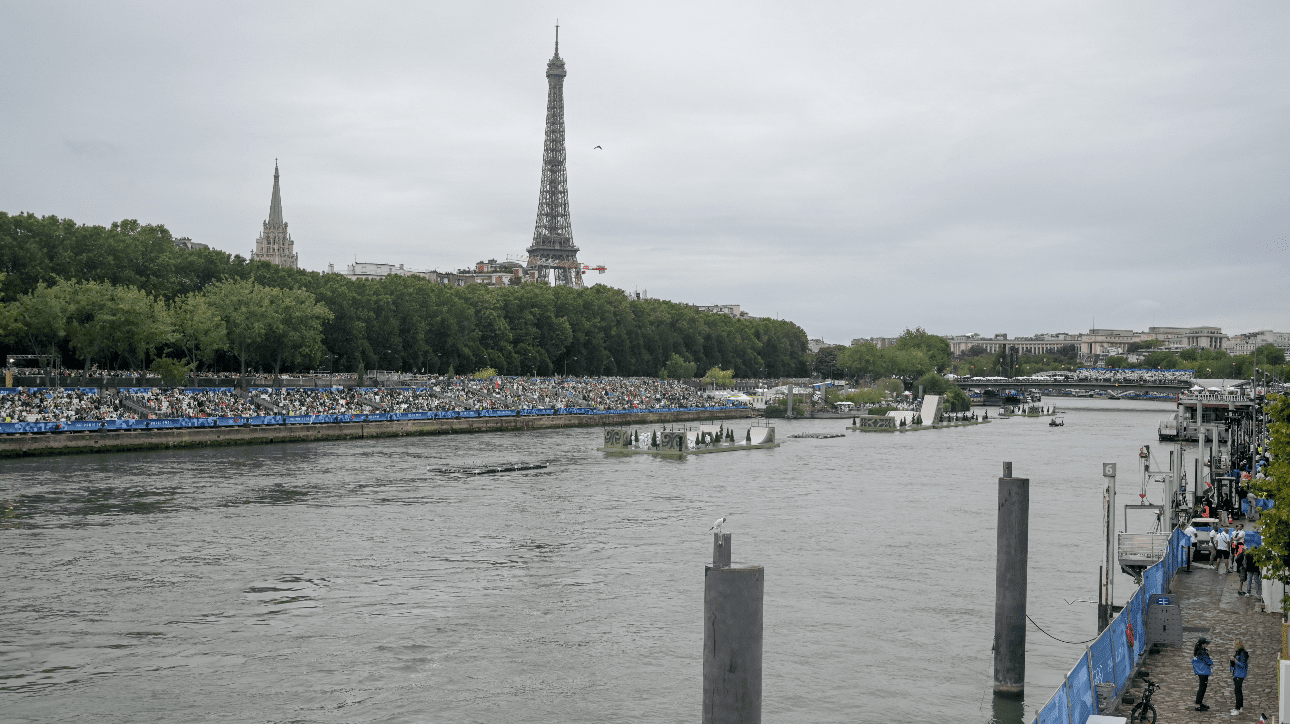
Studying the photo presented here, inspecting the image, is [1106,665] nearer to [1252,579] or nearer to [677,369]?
[1252,579]

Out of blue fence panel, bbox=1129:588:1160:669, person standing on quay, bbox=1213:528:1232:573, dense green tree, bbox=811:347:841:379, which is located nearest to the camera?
blue fence panel, bbox=1129:588:1160:669

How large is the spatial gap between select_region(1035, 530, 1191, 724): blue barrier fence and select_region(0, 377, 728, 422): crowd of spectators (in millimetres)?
51305

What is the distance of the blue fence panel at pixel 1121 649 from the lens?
53.1 ft

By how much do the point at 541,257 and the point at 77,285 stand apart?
117 m

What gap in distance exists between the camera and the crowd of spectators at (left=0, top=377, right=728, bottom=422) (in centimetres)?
5766

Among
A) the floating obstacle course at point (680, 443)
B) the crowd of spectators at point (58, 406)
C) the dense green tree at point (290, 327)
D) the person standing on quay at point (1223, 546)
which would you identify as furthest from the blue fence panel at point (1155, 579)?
the dense green tree at point (290, 327)

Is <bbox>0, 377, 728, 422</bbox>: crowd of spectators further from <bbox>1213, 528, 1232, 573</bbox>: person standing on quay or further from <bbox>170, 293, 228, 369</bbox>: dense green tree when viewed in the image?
<bbox>1213, 528, 1232, 573</bbox>: person standing on quay

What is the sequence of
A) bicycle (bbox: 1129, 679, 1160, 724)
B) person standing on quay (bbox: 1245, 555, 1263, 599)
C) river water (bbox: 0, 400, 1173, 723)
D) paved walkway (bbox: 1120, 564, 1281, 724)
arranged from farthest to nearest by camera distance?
person standing on quay (bbox: 1245, 555, 1263, 599), river water (bbox: 0, 400, 1173, 723), paved walkway (bbox: 1120, 564, 1281, 724), bicycle (bbox: 1129, 679, 1160, 724)

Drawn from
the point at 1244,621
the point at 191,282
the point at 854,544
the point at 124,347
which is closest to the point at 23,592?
the point at 854,544

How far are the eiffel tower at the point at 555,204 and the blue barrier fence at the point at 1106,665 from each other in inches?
6436

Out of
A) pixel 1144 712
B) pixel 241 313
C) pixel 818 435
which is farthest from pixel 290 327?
pixel 1144 712

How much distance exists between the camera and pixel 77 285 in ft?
225

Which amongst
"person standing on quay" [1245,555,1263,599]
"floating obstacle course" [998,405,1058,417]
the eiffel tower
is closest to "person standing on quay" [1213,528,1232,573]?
"person standing on quay" [1245,555,1263,599]

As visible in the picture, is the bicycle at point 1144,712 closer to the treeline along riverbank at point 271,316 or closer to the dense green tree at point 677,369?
the treeline along riverbank at point 271,316
